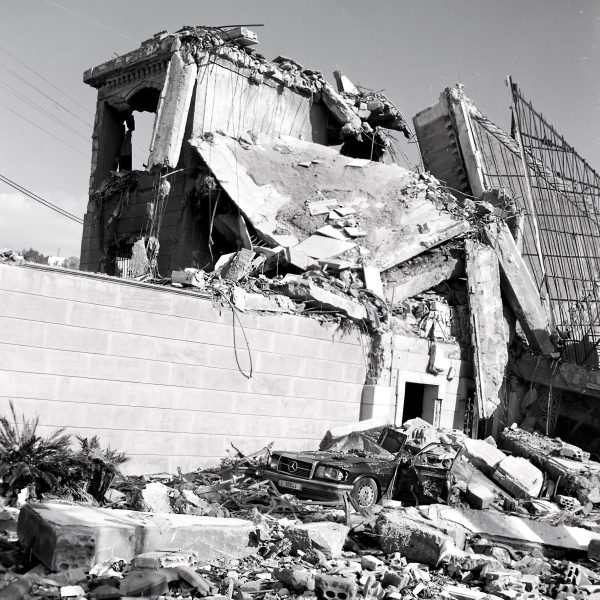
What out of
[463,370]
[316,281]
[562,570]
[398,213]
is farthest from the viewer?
[398,213]

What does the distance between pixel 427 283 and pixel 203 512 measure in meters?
10.6

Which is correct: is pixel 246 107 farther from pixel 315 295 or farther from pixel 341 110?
pixel 315 295

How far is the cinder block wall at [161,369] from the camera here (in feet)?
38.0

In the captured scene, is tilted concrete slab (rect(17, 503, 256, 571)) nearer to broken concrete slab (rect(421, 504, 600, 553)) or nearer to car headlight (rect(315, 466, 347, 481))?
broken concrete slab (rect(421, 504, 600, 553))

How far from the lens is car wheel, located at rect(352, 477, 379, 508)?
38.3 feet

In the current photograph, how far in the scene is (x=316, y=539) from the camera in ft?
26.8

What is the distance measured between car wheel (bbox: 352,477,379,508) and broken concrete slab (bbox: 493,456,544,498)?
366 cm

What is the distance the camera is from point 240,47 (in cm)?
2136

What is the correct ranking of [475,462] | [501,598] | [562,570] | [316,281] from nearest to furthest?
1. [501,598]
2. [562,570]
3. [475,462]
4. [316,281]

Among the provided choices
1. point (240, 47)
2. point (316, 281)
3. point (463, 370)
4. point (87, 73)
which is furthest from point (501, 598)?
point (87, 73)

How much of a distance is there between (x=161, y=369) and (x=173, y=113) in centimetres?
950

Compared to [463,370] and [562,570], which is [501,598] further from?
[463,370]

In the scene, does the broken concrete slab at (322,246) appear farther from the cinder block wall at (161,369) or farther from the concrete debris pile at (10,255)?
the concrete debris pile at (10,255)

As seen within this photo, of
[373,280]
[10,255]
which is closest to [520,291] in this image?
[373,280]
